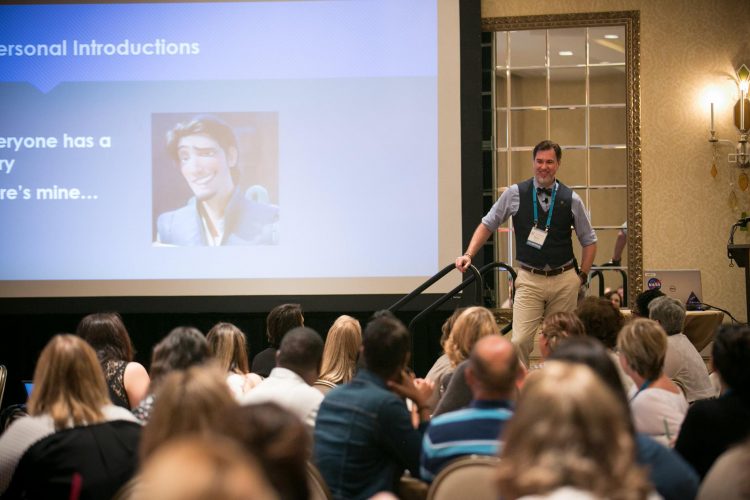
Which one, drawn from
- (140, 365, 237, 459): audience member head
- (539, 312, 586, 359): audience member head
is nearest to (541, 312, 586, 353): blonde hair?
(539, 312, 586, 359): audience member head

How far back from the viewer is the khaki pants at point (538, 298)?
17.7ft

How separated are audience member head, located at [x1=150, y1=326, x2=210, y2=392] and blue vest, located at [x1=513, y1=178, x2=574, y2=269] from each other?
271 cm

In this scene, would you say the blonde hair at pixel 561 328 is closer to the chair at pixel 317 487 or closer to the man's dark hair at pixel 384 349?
the man's dark hair at pixel 384 349

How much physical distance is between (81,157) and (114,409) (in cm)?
502

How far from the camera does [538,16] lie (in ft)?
25.5

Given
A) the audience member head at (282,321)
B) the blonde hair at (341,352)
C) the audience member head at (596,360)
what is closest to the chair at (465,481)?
the audience member head at (596,360)

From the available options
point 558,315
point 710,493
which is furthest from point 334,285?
point 710,493

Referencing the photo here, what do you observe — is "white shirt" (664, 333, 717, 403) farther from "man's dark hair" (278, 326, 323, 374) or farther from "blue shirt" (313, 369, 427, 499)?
"blue shirt" (313, 369, 427, 499)

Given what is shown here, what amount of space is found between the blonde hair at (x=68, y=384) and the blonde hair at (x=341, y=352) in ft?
6.59

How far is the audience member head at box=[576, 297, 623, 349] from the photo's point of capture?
420 cm

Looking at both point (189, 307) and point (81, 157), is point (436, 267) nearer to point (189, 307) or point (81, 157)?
point (189, 307)

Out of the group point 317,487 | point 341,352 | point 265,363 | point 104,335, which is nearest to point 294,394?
point 317,487

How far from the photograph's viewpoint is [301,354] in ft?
11.2

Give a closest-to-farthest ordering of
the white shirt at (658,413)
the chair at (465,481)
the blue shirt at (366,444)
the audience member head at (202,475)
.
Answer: the audience member head at (202,475) < the chair at (465,481) < the blue shirt at (366,444) < the white shirt at (658,413)
